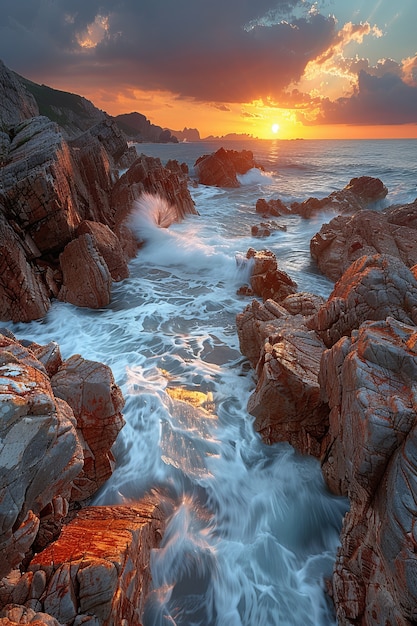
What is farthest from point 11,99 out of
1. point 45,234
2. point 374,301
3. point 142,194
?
point 374,301

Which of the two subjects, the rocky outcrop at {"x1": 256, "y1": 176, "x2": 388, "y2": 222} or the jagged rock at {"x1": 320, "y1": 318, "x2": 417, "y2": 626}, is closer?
the jagged rock at {"x1": 320, "y1": 318, "x2": 417, "y2": 626}

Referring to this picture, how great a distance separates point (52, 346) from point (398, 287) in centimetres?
768

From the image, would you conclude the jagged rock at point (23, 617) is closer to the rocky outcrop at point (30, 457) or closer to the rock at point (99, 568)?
the rock at point (99, 568)

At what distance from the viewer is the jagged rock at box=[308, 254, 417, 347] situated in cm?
755

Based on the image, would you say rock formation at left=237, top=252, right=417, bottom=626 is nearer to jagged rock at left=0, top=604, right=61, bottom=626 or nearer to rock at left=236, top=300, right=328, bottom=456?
rock at left=236, top=300, right=328, bottom=456

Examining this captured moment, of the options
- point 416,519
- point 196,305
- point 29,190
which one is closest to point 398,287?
point 416,519

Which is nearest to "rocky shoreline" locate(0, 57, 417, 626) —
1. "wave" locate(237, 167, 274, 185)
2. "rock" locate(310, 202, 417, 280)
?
"rock" locate(310, 202, 417, 280)

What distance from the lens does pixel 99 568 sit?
3.75 meters

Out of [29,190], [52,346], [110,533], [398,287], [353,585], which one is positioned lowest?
[353,585]

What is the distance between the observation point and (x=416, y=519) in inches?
140

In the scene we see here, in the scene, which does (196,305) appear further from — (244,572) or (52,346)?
(244,572)

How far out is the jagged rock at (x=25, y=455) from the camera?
3377mm

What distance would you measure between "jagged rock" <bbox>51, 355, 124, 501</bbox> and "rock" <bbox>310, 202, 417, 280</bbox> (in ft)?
44.6

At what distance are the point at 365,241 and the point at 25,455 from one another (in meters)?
16.9
